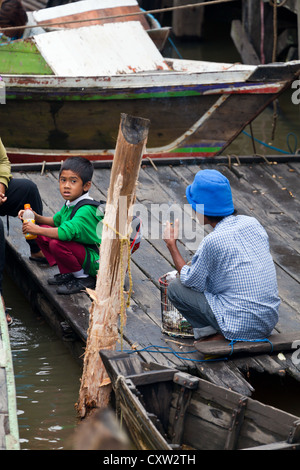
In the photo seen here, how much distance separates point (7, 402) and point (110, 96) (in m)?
4.67

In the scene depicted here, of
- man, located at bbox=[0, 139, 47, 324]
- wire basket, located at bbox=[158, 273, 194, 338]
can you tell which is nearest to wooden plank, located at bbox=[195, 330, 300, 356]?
wire basket, located at bbox=[158, 273, 194, 338]

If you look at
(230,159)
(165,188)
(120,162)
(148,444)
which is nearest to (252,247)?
(120,162)

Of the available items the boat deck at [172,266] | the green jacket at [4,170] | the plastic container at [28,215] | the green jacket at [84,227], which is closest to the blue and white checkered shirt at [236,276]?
the boat deck at [172,266]

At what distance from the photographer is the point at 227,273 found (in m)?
4.25

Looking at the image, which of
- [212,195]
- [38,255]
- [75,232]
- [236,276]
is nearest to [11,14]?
[38,255]

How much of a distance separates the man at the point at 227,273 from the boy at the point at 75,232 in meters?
0.85

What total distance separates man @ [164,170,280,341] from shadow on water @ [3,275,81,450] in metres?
0.99

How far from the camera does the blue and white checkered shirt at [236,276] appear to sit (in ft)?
13.8

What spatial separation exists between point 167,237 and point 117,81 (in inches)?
143

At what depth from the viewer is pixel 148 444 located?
132 inches

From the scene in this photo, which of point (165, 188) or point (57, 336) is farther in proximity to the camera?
point (165, 188)

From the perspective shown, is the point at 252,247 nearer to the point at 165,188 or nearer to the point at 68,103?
the point at 165,188

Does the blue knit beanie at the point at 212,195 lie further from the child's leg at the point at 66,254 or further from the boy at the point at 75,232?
the child's leg at the point at 66,254

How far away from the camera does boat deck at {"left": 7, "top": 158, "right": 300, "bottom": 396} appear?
172 inches
